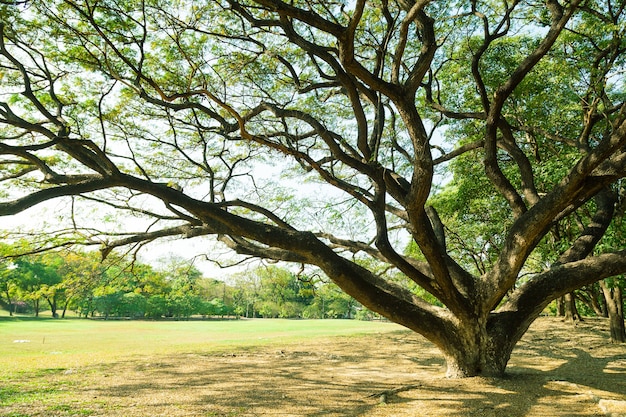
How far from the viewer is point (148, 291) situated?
9055 mm

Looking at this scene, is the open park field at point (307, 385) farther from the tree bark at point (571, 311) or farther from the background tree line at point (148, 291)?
the tree bark at point (571, 311)

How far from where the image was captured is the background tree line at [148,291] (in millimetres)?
8797

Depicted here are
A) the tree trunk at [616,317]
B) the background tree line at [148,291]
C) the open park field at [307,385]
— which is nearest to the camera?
the open park field at [307,385]

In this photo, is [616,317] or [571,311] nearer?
[616,317]

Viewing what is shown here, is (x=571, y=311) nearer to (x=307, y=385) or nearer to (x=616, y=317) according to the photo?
(x=616, y=317)

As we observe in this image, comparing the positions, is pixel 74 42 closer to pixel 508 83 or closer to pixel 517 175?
pixel 508 83

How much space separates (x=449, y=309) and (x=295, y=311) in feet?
172

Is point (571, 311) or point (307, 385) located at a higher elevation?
point (571, 311)

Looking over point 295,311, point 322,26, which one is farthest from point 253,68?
point 295,311

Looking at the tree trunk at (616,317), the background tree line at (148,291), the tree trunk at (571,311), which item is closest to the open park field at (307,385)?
the tree trunk at (616,317)

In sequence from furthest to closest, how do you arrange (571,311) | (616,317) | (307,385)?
(571,311) < (616,317) < (307,385)

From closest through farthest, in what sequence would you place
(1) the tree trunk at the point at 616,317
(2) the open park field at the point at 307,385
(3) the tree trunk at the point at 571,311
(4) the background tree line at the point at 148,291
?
(2) the open park field at the point at 307,385, (4) the background tree line at the point at 148,291, (1) the tree trunk at the point at 616,317, (3) the tree trunk at the point at 571,311

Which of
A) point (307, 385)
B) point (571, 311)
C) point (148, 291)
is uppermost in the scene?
point (148, 291)

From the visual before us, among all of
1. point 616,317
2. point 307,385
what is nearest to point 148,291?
point 307,385
